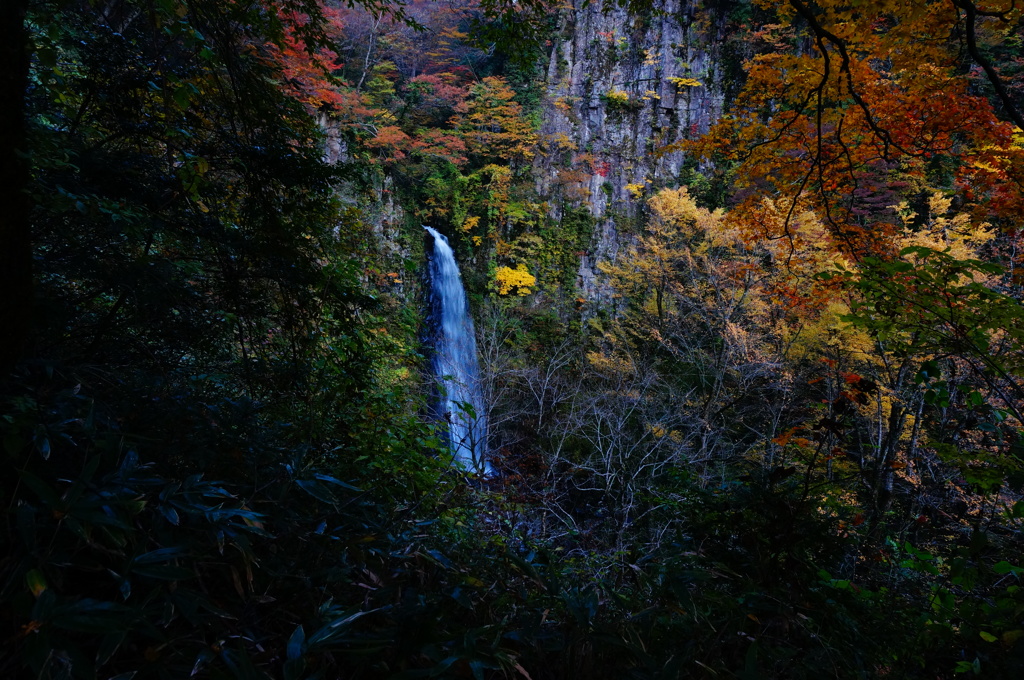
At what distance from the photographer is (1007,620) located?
1647 mm

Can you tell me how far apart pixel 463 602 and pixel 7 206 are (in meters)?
1.63

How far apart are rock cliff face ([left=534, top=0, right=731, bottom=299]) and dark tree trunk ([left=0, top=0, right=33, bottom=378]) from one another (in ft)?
52.6

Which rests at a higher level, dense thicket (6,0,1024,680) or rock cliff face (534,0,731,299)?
Answer: rock cliff face (534,0,731,299)

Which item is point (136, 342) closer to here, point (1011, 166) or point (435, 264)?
point (1011, 166)

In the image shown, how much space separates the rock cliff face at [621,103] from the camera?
16.9m

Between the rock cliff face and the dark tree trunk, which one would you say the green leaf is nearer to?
the dark tree trunk

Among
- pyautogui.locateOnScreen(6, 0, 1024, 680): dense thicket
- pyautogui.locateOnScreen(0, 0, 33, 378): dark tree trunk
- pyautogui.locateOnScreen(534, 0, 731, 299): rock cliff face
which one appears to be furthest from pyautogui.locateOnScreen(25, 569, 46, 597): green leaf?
pyautogui.locateOnScreen(534, 0, 731, 299): rock cliff face

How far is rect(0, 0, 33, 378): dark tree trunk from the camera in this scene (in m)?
1.16

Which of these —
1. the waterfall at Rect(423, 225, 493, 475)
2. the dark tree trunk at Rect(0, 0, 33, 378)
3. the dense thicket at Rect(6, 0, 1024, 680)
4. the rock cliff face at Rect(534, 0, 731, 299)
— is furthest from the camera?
the rock cliff face at Rect(534, 0, 731, 299)

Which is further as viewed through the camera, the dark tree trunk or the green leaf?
the dark tree trunk

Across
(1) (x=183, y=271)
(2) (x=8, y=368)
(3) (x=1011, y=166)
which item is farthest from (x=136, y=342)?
(3) (x=1011, y=166)

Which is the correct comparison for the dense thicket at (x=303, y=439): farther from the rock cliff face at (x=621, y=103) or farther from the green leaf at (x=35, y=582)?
the rock cliff face at (x=621, y=103)

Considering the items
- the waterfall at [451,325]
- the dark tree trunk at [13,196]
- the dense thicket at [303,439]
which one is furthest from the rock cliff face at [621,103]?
the dark tree trunk at [13,196]

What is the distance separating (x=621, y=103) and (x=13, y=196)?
767 inches
